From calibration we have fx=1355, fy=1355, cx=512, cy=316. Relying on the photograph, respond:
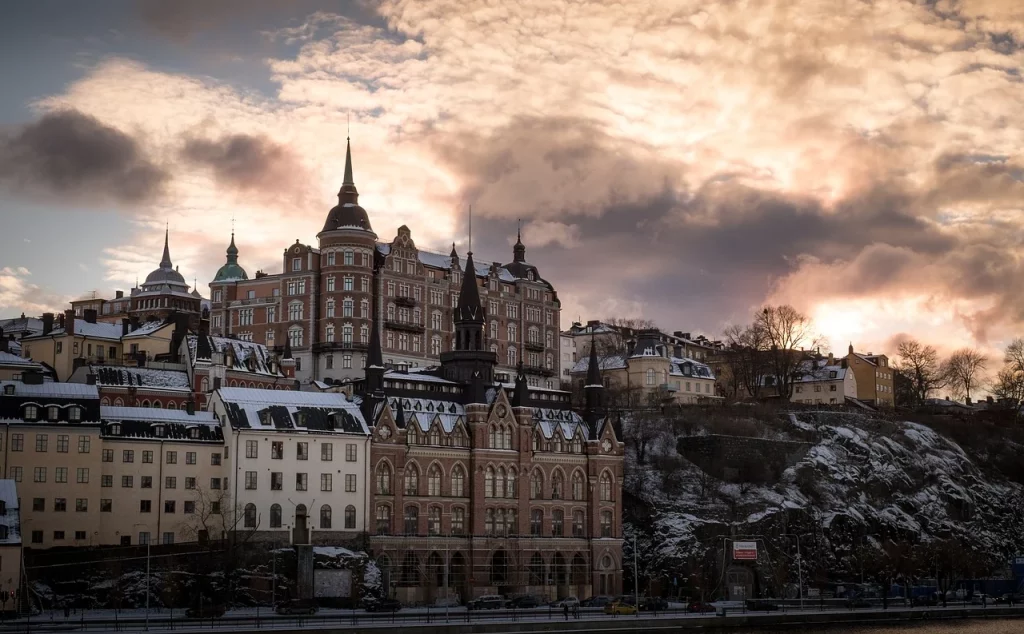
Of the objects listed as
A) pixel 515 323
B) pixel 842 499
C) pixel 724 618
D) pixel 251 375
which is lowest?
pixel 724 618

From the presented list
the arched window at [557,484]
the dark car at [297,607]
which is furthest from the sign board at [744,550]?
the dark car at [297,607]

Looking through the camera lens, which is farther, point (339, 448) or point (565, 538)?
point (565, 538)

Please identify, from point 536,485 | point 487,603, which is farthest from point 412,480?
point 487,603

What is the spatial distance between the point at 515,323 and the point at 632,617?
7523 cm

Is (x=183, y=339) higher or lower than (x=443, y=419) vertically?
higher

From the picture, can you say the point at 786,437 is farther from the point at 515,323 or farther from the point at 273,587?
the point at 273,587

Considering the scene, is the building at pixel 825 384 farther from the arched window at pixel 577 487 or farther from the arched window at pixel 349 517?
the arched window at pixel 349 517

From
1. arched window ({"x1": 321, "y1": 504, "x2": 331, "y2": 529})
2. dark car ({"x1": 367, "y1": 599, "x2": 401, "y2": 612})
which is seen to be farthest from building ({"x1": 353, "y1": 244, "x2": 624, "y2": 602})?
dark car ({"x1": 367, "y1": 599, "x2": 401, "y2": 612})

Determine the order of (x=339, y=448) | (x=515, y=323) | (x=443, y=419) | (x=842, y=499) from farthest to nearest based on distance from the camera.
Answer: (x=515, y=323) → (x=842, y=499) → (x=443, y=419) → (x=339, y=448)

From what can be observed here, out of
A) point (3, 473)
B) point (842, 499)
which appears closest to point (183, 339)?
point (3, 473)

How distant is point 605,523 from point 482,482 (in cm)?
1452

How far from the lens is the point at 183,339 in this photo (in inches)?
5300

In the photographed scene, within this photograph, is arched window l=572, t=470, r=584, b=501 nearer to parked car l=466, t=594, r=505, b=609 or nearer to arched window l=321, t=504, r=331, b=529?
parked car l=466, t=594, r=505, b=609

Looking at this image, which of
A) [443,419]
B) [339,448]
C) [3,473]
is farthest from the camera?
[443,419]
